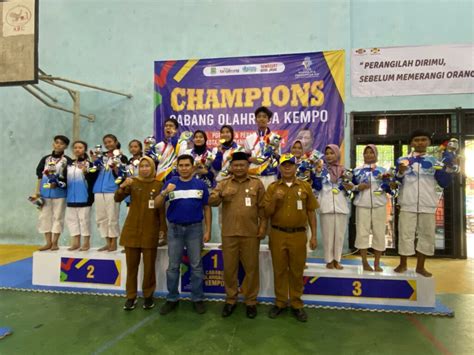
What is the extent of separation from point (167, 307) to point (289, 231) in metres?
1.56

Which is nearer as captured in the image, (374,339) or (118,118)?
(374,339)

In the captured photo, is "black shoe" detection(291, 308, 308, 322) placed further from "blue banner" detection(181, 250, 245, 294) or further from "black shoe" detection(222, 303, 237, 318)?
Answer: "blue banner" detection(181, 250, 245, 294)

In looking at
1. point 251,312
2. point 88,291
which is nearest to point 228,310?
point 251,312

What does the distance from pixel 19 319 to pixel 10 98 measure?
588 centimetres

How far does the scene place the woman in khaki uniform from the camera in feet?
11.1

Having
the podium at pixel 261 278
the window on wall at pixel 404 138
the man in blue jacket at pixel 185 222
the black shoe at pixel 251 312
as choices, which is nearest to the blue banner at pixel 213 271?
the podium at pixel 261 278

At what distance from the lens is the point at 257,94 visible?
5.91 m

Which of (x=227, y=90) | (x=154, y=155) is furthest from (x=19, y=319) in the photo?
(x=227, y=90)

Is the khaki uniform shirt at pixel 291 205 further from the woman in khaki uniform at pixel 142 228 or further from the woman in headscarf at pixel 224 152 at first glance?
the woman in khaki uniform at pixel 142 228

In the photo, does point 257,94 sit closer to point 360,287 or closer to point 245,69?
point 245,69

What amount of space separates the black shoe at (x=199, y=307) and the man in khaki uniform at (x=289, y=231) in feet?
2.37

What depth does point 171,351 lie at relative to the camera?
2.53 meters

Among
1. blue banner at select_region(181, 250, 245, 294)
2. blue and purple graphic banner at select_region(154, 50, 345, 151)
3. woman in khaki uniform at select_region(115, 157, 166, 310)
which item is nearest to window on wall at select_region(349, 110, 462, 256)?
blue and purple graphic banner at select_region(154, 50, 345, 151)

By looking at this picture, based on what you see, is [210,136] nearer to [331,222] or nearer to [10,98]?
[331,222]
